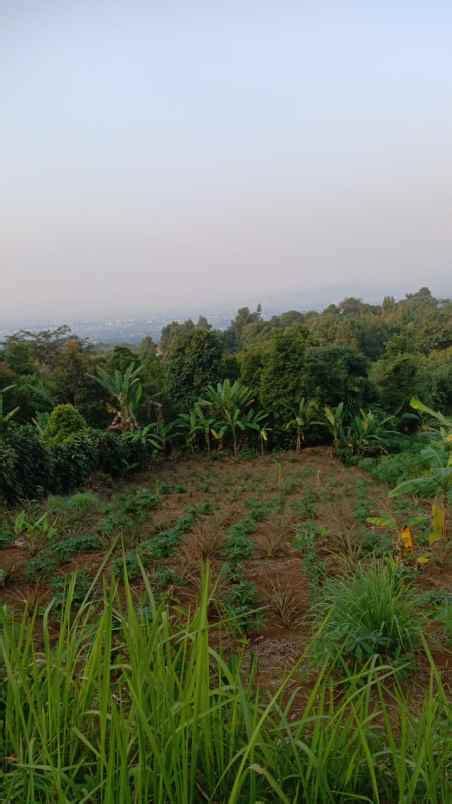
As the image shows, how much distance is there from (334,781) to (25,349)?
58.7 feet

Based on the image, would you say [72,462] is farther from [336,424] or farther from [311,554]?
[311,554]

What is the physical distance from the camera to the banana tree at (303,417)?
530 inches

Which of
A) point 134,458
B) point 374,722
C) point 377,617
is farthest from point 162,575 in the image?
point 134,458

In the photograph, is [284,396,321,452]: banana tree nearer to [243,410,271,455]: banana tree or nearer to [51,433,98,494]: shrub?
[243,410,271,455]: banana tree

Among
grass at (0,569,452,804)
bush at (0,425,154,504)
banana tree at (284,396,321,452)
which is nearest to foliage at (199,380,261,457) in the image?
banana tree at (284,396,321,452)

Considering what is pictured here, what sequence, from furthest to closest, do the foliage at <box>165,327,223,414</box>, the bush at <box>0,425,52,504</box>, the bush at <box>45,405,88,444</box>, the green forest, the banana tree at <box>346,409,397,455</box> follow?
the foliage at <box>165,327,223,414</box>, the banana tree at <box>346,409,397,455</box>, the bush at <box>45,405,88,444</box>, the bush at <box>0,425,52,504</box>, the green forest

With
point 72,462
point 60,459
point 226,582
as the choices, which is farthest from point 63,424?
point 226,582

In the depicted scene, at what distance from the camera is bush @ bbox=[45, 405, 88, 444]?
36.0 ft

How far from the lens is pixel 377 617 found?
245 centimetres

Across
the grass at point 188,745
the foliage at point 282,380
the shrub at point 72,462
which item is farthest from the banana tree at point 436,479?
the foliage at point 282,380

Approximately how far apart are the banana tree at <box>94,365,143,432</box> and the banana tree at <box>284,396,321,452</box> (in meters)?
4.10

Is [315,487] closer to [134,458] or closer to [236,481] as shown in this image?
[236,481]

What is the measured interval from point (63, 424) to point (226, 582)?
8583 mm

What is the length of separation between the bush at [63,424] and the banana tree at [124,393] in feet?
4.90
